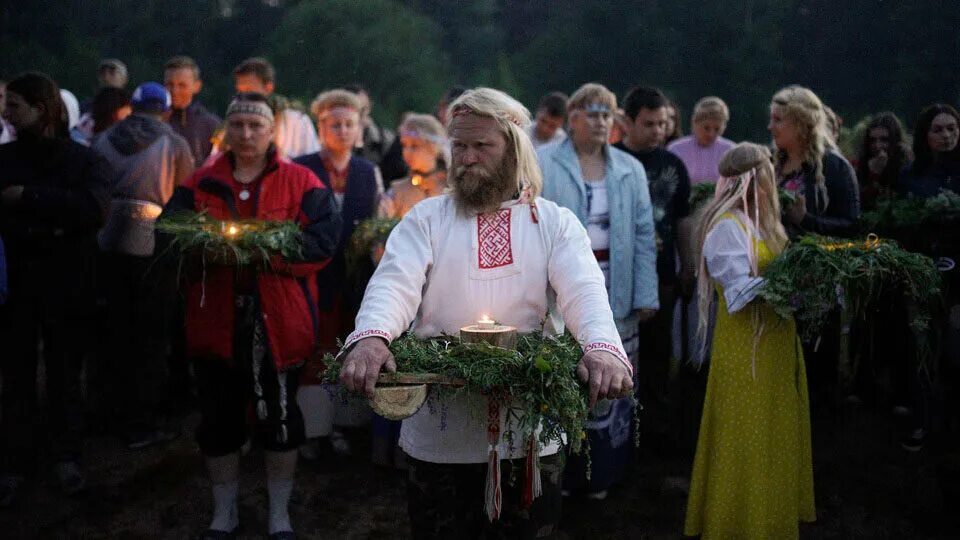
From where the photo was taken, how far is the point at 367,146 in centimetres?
977

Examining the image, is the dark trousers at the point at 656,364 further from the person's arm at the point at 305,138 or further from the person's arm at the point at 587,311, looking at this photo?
the person's arm at the point at 587,311

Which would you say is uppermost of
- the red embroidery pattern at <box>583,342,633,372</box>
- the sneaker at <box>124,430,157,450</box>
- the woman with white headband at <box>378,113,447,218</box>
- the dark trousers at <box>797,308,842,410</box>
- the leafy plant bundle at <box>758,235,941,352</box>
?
the woman with white headband at <box>378,113,447,218</box>

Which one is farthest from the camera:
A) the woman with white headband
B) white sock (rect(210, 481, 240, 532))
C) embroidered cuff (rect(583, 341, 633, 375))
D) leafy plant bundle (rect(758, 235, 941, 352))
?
the woman with white headband

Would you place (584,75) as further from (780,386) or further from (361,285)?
(780,386)

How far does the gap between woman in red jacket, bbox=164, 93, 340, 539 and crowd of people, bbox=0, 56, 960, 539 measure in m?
0.01

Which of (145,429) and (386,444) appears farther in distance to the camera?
(145,429)

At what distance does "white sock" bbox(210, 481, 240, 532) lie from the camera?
512 cm

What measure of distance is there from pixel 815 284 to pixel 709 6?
9770mm

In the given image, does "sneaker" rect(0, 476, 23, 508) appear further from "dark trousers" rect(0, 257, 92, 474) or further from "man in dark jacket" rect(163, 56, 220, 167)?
"man in dark jacket" rect(163, 56, 220, 167)

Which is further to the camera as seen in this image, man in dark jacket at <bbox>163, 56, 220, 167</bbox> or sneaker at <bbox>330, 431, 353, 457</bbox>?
man in dark jacket at <bbox>163, 56, 220, 167</bbox>

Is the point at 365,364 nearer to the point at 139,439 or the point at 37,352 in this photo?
the point at 37,352

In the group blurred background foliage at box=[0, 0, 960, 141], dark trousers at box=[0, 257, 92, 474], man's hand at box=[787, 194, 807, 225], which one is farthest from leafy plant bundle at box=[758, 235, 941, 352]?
blurred background foliage at box=[0, 0, 960, 141]

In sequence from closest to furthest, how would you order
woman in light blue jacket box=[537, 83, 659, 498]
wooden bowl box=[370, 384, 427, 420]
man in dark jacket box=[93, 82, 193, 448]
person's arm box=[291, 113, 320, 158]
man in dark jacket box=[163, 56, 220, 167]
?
wooden bowl box=[370, 384, 427, 420] < woman in light blue jacket box=[537, 83, 659, 498] < man in dark jacket box=[93, 82, 193, 448] < person's arm box=[291, 113, 320, 158] < man in dark jacket box=[163, 56, 220, 167]

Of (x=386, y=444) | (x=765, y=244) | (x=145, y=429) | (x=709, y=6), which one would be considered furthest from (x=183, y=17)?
(x=765, y=244)
